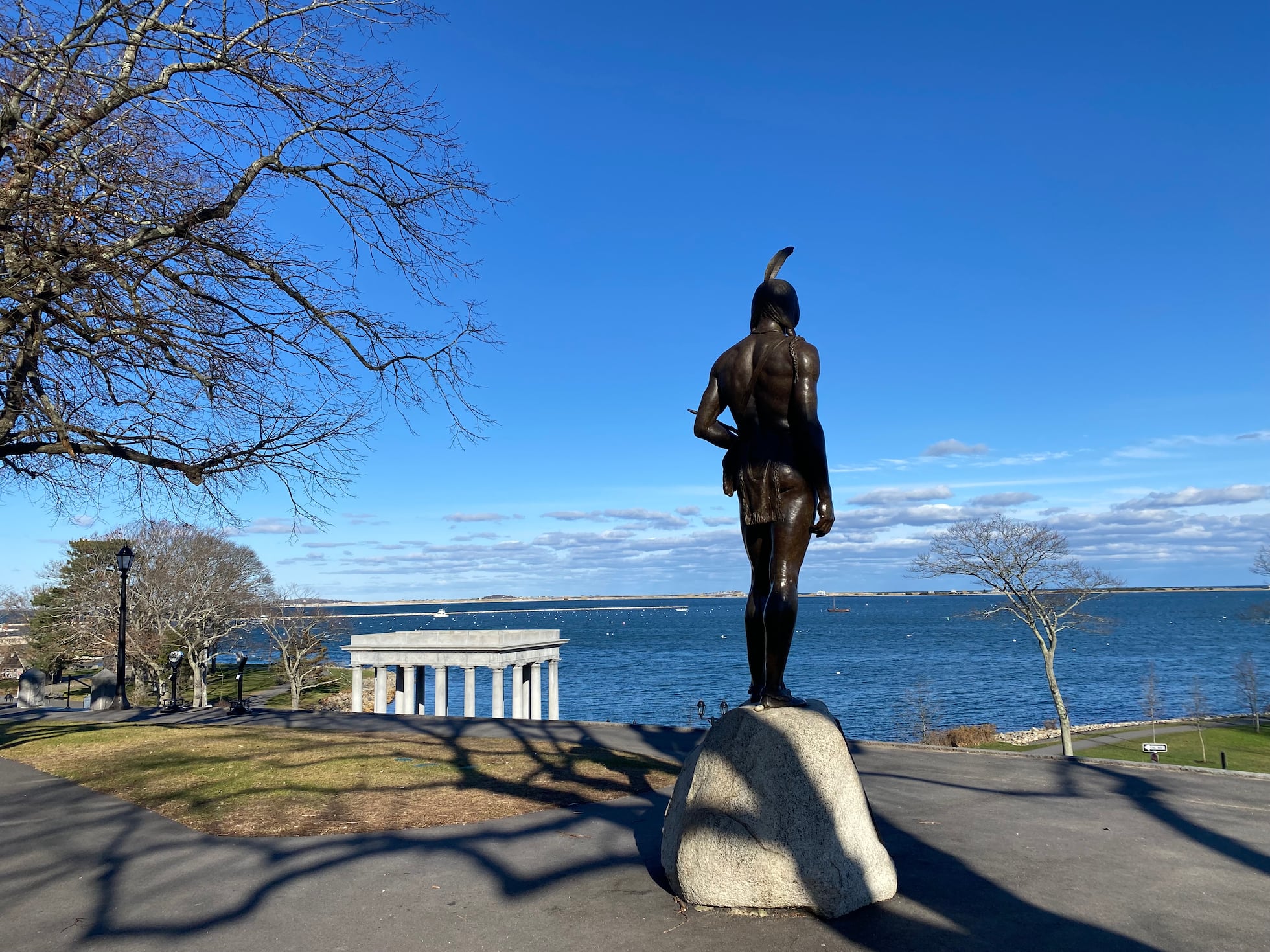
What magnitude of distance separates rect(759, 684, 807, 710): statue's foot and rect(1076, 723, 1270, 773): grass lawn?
27142 millimetres

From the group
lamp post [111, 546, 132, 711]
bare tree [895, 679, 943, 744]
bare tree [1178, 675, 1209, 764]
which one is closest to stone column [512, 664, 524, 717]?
lamp post [111, 546, 132, 711]

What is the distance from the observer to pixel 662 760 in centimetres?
1223

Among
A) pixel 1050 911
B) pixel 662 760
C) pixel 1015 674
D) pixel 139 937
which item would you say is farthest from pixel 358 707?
pixel 1015 674

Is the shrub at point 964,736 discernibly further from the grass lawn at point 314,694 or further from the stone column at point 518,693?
the grass lawn at point 314,694

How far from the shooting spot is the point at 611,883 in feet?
20.4

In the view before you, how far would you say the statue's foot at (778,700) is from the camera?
20.0ft

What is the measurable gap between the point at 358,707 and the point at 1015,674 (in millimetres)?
Result: 58636

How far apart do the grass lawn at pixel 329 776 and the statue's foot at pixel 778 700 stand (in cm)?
376

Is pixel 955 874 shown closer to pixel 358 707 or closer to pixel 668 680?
pixel 358 707

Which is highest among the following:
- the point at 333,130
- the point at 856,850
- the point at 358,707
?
the point at 333,130

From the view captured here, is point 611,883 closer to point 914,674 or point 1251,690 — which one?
point 1251,690

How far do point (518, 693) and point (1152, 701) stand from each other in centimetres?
2980

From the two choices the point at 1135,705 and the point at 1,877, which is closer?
the point at 1,877

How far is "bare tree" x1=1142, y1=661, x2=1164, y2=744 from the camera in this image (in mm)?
38188
